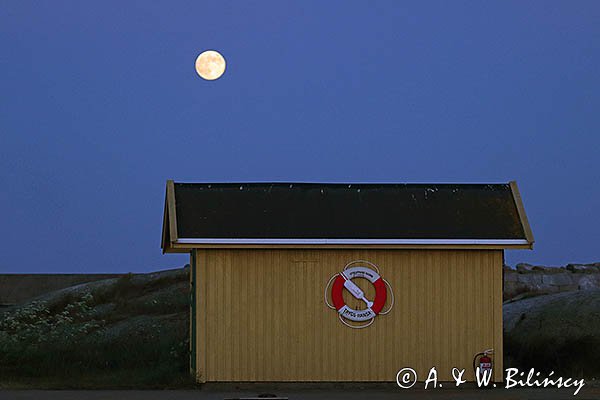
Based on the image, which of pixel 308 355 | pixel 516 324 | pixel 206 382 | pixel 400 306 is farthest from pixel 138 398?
pixel 516 324

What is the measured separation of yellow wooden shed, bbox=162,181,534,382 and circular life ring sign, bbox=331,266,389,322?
19 mm

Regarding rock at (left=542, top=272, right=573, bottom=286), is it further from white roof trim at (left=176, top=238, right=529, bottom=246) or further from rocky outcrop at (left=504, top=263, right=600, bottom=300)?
white roof trim at (left=176, top=238, right=529, bottom=246)

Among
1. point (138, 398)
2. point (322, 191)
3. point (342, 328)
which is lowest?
point (138, 398)

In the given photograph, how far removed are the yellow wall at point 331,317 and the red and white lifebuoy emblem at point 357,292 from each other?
0.40ft

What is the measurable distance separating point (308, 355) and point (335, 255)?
1.96m

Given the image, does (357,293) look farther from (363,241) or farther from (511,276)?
(511,276)

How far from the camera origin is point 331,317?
1941 centimetres

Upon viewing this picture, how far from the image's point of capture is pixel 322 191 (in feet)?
67.1

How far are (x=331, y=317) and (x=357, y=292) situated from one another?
69cm

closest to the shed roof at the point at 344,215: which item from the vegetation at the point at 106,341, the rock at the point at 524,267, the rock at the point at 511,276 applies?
the vegetation at the point at 106,341

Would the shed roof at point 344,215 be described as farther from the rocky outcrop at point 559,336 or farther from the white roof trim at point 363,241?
the rocky outcrop at point 559,336

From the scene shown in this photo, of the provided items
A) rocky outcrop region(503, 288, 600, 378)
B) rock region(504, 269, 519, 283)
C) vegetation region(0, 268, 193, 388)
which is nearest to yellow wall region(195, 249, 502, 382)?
vegetation region(0, 268, 193, 388)

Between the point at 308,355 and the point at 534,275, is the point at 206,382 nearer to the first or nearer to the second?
the point at 308,355

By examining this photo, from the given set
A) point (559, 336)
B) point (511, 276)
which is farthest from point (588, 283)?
point (559, 336)
